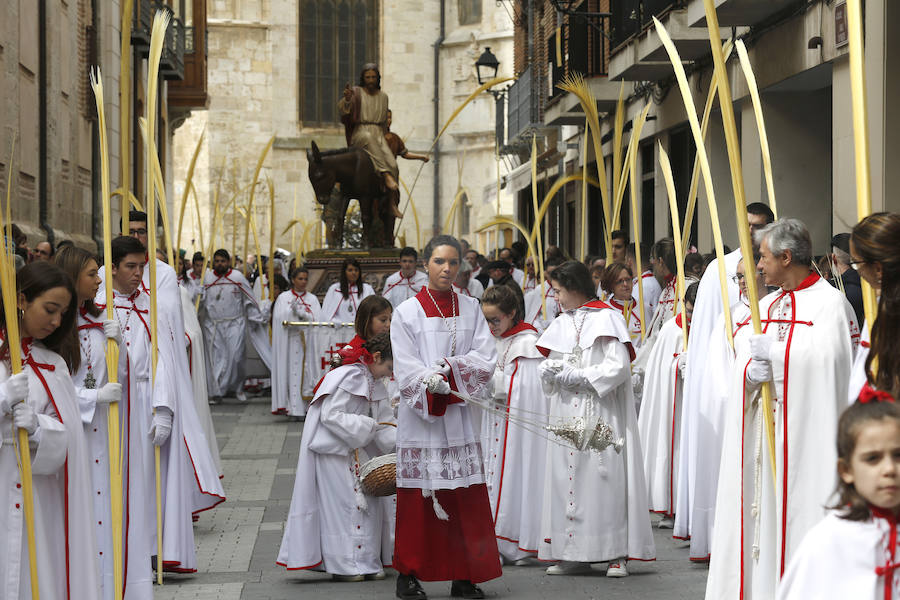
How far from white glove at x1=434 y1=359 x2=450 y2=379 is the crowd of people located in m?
0.03

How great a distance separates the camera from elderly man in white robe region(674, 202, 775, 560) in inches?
307

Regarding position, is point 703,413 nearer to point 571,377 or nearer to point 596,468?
point 596,468

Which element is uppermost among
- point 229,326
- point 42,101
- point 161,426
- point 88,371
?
point 42,101

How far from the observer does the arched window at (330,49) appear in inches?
1871

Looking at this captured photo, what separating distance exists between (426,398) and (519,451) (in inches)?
63.2

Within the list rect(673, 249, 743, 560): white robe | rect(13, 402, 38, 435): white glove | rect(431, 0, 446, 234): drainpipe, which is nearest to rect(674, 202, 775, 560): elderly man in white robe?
rect(673, 249, 743, 560): white robe

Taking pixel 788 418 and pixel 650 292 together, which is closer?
pixel 788 418

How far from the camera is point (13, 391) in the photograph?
181 inches

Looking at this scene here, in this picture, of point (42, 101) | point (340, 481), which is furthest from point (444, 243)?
point (42, 101)

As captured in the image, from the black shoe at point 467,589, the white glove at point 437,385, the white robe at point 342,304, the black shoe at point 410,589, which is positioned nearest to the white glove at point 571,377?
the white glove at point 437,385

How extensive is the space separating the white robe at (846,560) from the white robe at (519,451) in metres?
4.79

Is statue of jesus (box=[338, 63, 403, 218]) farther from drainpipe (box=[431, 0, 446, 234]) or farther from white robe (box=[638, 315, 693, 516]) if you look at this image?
drainpipe (box=[431, 0, 446, 234])

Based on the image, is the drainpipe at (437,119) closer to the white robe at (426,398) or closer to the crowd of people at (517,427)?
the crowd of people at (517,427)

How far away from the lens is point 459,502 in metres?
7.16
